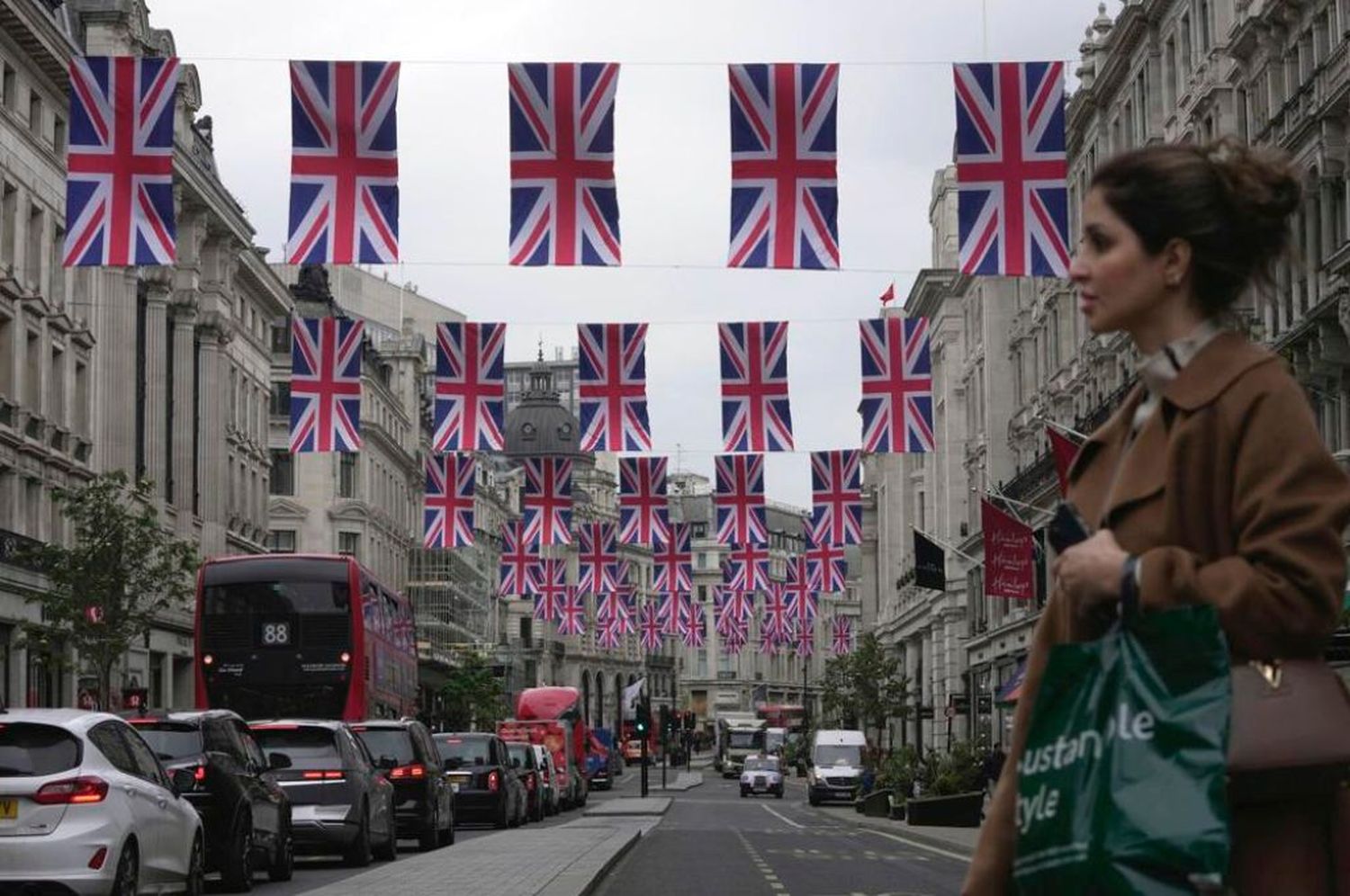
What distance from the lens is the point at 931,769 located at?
54531 millimetres

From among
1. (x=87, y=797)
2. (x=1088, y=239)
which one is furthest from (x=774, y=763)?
(x=1088, y=239)

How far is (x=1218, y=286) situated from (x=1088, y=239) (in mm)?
219

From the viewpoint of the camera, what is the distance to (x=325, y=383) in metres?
38.2

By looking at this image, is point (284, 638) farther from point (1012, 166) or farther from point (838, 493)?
point (838, 493)

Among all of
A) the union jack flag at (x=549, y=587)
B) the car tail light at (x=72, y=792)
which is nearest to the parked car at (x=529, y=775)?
the union jack flag at (x=549, y=587)

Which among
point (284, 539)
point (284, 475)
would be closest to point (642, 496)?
point (284, 539)

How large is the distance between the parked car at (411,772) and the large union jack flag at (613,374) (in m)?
6.81

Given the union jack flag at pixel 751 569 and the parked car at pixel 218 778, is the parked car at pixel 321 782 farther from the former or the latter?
the union jack flag at pixel 751 569

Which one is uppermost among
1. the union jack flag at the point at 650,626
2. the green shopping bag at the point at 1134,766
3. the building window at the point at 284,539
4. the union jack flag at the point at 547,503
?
the building window at the point at 284,539

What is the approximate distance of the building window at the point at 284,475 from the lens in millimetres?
104062

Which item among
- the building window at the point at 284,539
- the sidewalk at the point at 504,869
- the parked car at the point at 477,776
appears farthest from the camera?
the building window at the point at 284,539

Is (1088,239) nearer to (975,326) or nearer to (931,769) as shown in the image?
(931,769)

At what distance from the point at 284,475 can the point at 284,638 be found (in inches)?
2724

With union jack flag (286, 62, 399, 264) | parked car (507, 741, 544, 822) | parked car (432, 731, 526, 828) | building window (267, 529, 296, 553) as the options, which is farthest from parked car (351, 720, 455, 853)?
building window (267, 529, 296, 553)
